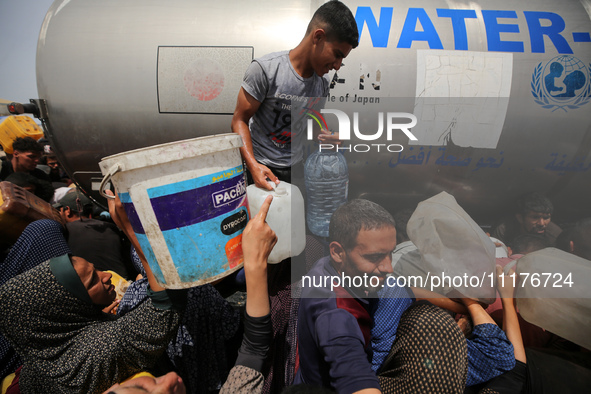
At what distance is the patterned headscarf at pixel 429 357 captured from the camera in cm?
110

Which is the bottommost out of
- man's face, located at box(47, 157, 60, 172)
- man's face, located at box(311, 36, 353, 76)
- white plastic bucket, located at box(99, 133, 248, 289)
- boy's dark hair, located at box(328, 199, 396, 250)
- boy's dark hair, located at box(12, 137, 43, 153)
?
man's face, located at box(47, 157, 60, 172)

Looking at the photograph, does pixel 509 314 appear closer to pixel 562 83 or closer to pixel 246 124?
pixel 246 124

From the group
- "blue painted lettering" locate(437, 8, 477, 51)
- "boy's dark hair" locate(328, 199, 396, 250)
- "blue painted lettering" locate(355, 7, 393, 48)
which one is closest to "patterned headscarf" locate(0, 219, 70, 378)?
"boy's dark hair" locate(328, 199, 396, 250)

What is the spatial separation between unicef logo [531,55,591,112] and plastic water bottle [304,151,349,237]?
5.62ft

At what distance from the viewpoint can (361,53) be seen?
2.55 meters

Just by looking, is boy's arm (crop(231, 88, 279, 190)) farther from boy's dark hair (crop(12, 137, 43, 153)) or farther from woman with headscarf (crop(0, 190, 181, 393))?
boy's dark hair (crop(12, 137, 43, 153))

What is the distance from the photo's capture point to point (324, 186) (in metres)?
2.50

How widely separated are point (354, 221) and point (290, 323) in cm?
93

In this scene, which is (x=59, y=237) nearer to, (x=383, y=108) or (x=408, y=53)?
(x=383, y=108)

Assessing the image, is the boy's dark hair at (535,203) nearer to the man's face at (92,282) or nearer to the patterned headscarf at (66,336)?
the patterned headscarf at (66,336)

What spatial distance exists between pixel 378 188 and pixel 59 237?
111 inches

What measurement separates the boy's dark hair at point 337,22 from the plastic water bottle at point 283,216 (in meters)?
1.02

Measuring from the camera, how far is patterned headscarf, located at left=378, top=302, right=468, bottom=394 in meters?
1.10

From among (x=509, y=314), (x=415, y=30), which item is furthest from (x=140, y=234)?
(x=415, y=30)
